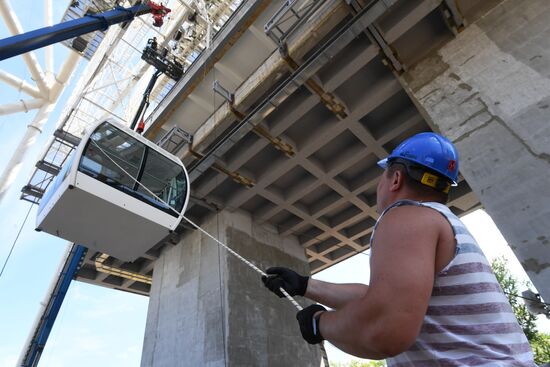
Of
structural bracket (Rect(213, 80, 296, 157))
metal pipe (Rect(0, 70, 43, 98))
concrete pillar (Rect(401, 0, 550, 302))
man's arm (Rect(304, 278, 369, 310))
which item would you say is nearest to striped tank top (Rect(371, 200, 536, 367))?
man's arm (Rect(304, 278, 369, 310))

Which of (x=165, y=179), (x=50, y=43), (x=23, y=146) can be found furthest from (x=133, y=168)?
(x=23, y=146)

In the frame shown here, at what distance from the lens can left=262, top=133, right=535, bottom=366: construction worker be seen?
1.19 meters

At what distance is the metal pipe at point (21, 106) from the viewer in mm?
15430

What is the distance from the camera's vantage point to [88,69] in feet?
57.9

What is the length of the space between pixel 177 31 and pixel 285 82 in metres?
9.48

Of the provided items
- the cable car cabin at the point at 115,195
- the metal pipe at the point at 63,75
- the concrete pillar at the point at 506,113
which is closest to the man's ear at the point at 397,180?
the concrete pillar at the point at 506,113

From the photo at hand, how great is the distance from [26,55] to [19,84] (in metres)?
1.62

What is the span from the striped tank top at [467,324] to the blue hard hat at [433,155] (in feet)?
1.21

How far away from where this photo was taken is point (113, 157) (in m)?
7.35

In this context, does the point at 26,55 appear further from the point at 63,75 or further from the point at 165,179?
the point at 165,179

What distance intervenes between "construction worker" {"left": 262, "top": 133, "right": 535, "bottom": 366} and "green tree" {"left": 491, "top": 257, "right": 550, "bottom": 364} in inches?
733

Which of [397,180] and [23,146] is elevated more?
[23,146]

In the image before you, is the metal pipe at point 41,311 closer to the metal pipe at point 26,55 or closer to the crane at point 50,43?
the crane at point 50,43

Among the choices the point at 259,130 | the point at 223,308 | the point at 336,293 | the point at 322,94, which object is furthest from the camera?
the point at 223,308
